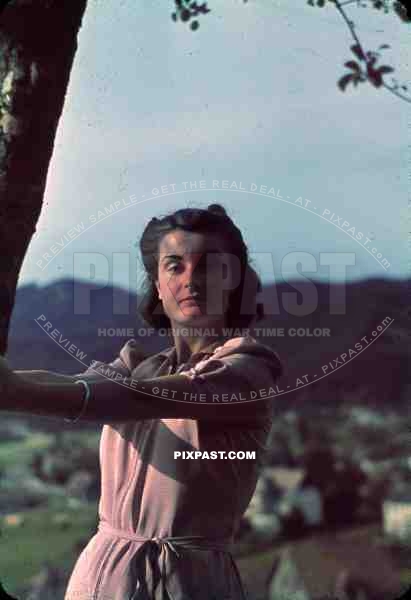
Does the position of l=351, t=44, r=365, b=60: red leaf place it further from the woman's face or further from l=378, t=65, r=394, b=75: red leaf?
the woman's face

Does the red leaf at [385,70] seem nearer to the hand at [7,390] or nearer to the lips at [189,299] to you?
the lips at [189,299]

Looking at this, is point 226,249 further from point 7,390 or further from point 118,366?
point 7,390

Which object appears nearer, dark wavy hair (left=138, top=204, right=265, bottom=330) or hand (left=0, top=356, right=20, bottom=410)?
hand (left=0, top=356, right=20, bottom=410)

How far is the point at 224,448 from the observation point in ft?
3.54

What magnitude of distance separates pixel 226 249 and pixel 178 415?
218 mm

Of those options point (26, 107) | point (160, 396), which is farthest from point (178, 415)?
point (26, 107)

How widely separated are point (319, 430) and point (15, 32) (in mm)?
681

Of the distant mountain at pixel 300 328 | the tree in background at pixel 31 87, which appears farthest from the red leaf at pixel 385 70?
the distant mountain at pixel 300 328

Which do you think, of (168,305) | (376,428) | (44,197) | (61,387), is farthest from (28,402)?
(376,428)

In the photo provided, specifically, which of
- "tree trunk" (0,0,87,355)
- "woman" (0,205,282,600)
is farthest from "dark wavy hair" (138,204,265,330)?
"tree trunk" (0,0,87,355)

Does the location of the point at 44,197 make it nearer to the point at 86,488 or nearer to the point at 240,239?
the point at 240,239

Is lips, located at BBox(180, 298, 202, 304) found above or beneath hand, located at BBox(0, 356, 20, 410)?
above

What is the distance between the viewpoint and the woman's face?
109 cm

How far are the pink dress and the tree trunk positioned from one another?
0.21 m
